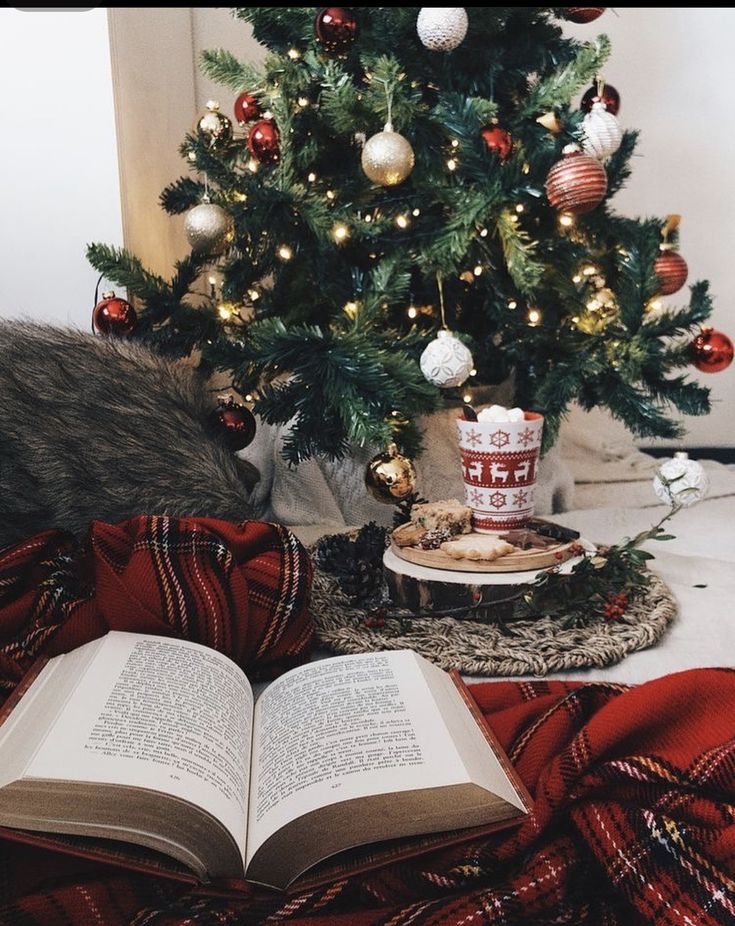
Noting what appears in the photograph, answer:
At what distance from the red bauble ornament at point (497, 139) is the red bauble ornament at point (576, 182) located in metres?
0.08

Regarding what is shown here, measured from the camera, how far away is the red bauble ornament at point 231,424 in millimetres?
1096

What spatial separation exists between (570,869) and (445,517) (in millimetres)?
493

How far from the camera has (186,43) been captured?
5.67ft

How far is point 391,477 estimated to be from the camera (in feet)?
3.32

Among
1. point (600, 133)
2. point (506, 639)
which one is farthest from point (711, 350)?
point (506, 639)

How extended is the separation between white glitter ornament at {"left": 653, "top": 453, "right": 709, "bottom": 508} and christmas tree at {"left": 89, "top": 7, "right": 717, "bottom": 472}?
0.24m

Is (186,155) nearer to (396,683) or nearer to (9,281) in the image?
(9,281)

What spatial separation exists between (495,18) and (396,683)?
1.01 metres

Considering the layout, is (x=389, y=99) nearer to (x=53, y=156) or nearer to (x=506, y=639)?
(x=53, y=156)

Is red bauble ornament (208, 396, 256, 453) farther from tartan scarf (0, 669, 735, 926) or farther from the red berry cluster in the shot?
tartan scarf (0, 669, 735, 926)

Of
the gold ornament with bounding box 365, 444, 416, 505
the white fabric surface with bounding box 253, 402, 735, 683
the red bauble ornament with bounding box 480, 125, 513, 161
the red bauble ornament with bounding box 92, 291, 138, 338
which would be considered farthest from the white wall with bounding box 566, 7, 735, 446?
the red bauble ornament with bounding box 92, 291, 138, 338

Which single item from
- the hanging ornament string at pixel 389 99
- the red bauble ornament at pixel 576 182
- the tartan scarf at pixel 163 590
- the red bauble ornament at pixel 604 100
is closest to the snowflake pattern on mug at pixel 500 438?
the tartan scarf at pixel 163 590

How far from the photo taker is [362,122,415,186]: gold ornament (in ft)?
3.34

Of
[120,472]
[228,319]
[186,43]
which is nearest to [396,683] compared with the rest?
[120,472]
